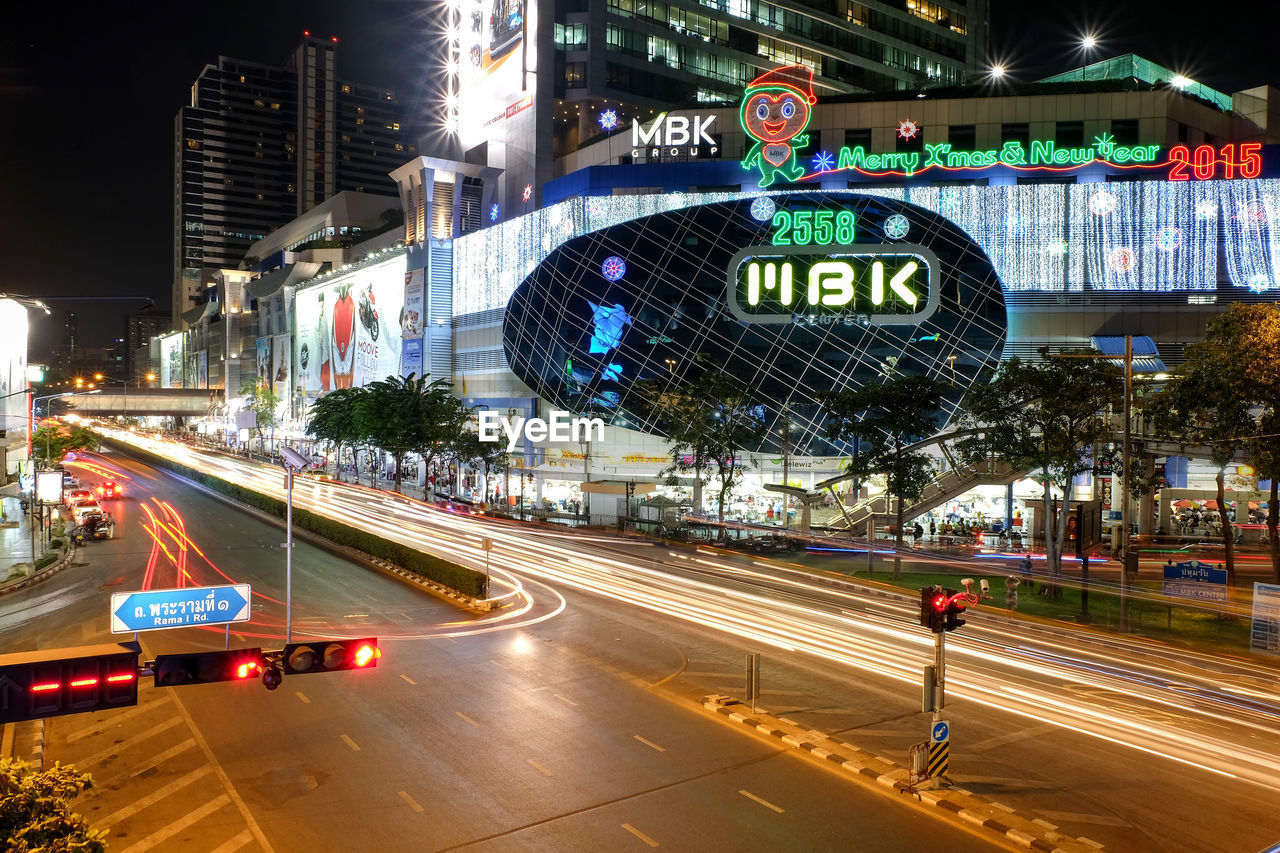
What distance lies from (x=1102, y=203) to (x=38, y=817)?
7408 centimetres

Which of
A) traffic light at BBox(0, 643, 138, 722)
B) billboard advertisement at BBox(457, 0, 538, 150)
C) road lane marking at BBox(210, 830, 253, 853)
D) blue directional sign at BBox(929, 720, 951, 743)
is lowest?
road lane marking at BBox(210, 830, 253, 853)

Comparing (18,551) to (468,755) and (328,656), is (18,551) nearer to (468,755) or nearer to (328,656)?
(328,656)

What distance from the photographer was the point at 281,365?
519 feet

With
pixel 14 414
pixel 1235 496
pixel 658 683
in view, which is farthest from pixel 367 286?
pixel 658 683

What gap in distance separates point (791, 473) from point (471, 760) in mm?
53930

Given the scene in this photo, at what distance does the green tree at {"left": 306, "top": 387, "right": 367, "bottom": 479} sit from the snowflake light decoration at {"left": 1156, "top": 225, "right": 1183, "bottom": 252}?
66.1 m

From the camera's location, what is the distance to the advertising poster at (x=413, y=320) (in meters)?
99.2

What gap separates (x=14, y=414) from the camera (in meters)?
75.0

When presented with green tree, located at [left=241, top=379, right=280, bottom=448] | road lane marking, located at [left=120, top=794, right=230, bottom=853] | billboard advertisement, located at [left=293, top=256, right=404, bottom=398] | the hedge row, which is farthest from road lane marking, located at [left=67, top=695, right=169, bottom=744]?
green tree, located at [left=241, top=379, right=280, bottom=448]

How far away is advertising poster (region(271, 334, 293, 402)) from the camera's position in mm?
154375

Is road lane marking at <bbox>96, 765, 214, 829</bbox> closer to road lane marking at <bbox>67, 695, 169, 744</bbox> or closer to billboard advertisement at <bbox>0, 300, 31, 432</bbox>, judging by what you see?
road lane marking at <bbox>67, 695, 169, 744</bbox>

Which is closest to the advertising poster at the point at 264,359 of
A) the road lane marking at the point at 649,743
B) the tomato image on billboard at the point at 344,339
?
the tomato image on billboard at the point at 344,339

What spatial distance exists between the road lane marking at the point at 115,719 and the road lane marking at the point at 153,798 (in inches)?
155

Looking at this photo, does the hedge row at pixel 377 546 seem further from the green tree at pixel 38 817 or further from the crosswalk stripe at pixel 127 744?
the green tree at pixel 38 817
